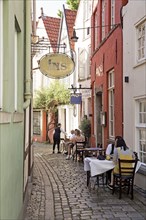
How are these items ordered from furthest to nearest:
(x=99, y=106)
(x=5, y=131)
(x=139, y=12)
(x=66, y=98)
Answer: (x=66, y=98), (x=99, y=106), (x=139, y=12), (x=5, y=131)

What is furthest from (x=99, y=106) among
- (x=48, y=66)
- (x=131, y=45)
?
(x=131, y=45)

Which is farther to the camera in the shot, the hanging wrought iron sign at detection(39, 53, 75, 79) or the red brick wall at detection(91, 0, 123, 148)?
the hanging wrought iron sign at detection(39, 53, 75, 79)

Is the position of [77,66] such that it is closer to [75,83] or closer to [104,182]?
[75,83]

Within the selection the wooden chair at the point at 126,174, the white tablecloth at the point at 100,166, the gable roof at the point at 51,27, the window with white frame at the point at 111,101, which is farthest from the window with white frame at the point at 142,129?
the gable roof at the point at 51,27

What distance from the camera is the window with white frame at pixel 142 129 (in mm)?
9609

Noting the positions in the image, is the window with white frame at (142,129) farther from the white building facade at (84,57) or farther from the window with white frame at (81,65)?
the window with white frame at (81,65)

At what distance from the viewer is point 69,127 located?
990 inches

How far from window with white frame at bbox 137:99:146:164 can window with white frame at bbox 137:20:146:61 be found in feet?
3.82

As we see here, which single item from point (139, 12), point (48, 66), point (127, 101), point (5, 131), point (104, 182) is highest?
point (139, 12)

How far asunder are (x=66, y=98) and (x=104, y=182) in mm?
14817

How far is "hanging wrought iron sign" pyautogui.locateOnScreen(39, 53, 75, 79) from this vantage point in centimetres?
1206

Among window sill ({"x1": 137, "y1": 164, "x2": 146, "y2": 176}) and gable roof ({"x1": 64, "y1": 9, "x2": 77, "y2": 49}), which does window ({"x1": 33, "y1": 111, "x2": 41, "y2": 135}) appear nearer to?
gable roof ({"x1": 64, "y1": 9, "x2": 77, "y2": 49})

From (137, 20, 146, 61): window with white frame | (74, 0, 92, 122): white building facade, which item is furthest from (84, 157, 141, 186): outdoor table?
(74, 0, 92, 122): white building facade

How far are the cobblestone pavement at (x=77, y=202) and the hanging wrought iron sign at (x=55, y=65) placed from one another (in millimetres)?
3280
